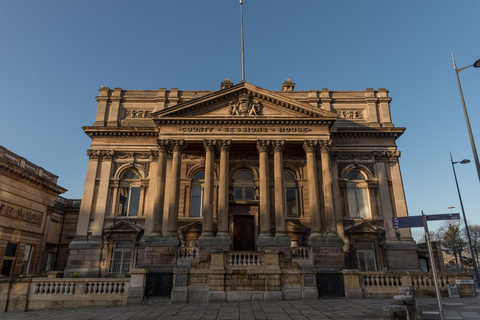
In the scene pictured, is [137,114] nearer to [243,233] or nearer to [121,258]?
[121,258]

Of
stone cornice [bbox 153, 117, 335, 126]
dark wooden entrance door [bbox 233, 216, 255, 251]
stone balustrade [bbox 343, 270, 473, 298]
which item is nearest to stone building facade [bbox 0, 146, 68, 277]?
stone cornice [bbox 153, 117, 335, 126]

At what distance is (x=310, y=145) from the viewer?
24.5 m

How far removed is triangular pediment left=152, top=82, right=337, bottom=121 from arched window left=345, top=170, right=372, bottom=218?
19.7 ft

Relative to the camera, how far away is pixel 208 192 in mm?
22953

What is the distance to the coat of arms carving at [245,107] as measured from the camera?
25.1m

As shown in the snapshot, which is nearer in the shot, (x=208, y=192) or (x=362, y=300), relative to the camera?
(x=362, y=300)

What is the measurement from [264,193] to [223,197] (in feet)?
9.67

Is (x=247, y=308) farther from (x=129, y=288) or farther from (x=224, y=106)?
(x=224, y=106)

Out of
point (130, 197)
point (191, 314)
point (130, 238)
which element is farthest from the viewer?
point (130, 197)

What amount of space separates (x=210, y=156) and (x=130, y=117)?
369 inches

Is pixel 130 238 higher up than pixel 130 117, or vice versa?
pixel 130 117

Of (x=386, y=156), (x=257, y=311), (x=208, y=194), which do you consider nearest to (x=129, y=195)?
(x=208, y=194)

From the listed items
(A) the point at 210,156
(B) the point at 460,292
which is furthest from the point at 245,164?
(B) the point at 460,292

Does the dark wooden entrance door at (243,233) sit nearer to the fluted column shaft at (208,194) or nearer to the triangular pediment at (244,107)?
the fluted column shaft at (208,194)
